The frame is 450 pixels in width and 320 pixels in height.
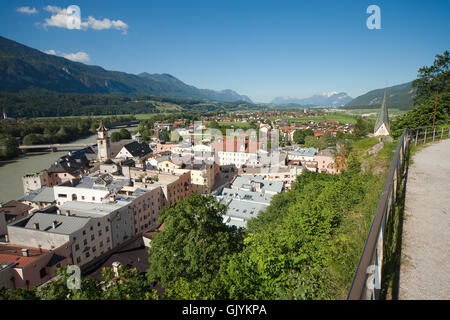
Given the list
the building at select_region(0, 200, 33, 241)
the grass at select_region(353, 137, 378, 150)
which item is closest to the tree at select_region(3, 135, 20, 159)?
the building at select_region(0, 200, 33, 241)

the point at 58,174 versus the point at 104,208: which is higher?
the point at 104,208

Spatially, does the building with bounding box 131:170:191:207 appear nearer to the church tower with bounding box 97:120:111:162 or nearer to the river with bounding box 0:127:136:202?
the church tower with bounding box 97:120:111:162

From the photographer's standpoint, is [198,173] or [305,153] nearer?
[198,173]

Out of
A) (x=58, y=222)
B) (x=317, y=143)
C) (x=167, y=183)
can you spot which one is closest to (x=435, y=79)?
(x=167, y=183)

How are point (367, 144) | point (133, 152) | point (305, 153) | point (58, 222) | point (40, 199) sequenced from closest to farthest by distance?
point (58, 222) < point (367, 144) < point (40, 199) < point (305, 153) < point (133, 152)

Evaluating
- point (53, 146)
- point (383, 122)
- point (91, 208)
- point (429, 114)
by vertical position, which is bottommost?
point (91, 208)

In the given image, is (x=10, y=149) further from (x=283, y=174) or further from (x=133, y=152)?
(x=283, y=174)

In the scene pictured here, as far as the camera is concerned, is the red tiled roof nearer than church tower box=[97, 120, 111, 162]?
Yes

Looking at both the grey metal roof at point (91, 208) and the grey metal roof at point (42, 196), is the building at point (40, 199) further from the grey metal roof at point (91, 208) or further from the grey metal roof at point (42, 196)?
the grey metal roof at point (91, 208)
